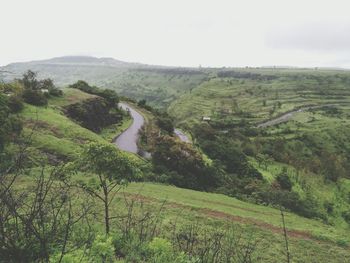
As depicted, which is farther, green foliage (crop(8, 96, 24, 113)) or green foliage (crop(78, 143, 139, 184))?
green foliage (crop(8, 96, 24, 113))

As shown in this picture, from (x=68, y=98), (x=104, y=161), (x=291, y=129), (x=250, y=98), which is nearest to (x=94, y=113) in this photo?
(x=68, y=98)

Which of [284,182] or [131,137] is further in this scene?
[131,137]

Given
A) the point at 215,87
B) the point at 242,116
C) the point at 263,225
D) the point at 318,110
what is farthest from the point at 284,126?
the point at 263,225

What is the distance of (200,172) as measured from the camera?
37.4 meters

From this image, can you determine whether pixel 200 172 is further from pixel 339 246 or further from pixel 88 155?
pixel 88 155

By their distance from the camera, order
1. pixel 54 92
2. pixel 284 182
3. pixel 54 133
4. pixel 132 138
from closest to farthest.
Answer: pixel 54 133
pixel 284 182
pixel 132 138
pixel 54 92

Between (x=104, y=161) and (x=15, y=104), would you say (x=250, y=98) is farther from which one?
(x=104, y=161)

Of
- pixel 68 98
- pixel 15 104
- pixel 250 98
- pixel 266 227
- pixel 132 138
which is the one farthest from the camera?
pixel 250 98

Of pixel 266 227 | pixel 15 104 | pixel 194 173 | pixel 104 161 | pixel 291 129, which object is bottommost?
pixel 291 129

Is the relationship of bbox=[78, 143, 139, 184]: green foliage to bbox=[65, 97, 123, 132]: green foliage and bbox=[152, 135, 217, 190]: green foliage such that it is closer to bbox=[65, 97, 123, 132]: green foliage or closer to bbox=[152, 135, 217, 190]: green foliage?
bbox=[152, 135, 217, 190]: green foliage

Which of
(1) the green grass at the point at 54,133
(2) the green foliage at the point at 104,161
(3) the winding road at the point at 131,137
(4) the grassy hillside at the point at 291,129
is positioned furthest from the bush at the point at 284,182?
(2) the green foliage at the point at 104,161

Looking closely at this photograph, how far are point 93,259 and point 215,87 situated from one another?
184m

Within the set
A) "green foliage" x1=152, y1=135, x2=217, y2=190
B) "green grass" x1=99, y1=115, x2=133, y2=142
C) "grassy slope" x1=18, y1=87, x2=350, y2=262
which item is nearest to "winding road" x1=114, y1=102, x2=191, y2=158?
"green grass" x1=99, y1=115, x2=133, y2=142

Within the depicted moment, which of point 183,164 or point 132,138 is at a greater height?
point 183,164
